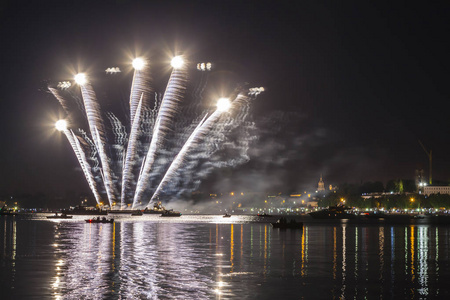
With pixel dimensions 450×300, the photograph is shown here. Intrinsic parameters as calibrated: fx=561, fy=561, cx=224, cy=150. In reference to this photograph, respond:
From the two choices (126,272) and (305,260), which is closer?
(126,272)

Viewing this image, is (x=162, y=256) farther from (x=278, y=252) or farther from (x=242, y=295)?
(x=242, y=295)

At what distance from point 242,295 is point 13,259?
20.8 meters

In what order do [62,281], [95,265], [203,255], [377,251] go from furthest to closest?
Result: [377,251] → [203,255] → [95,265] → [62,281]

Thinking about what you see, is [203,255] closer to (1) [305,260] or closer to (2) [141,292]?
(1) [305,260]

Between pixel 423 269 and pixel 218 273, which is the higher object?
pixel 218 273

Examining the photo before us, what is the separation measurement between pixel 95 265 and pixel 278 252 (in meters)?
15.9

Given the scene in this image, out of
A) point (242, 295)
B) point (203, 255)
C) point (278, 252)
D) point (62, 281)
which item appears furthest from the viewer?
point (278, 252)

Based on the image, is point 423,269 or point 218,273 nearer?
point 218,273

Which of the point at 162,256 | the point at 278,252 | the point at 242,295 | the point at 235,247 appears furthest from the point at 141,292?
the point at 235,247

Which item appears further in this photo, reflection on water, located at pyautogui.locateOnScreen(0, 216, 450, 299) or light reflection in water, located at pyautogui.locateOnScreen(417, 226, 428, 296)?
light reflection in water, located at pyautogui.locateOnScreen(417, 226, 428, 296)

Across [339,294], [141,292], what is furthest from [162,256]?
[339,294]

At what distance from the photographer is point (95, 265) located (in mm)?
33562

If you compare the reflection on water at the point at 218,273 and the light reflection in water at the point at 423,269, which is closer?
the reflection on water at the point at 218,273

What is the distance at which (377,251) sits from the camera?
46875 mm
